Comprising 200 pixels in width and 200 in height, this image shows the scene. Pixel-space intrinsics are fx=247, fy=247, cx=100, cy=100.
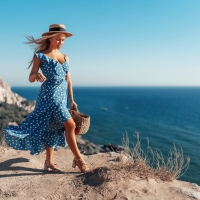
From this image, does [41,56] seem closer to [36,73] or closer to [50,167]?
[36,73]

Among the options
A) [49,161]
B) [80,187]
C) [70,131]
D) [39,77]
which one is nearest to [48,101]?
[39,77]

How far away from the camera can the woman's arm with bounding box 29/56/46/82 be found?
13.0 ft

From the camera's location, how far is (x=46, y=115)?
426 cm

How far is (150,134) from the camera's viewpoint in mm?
32750

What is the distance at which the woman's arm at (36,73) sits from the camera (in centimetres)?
396

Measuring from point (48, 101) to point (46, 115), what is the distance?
0.90 feet

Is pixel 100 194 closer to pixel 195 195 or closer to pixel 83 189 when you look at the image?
pixel 83 189

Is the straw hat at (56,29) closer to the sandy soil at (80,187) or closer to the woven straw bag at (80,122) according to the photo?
the woven straw bag at (80,122)

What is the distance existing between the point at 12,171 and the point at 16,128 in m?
0.86

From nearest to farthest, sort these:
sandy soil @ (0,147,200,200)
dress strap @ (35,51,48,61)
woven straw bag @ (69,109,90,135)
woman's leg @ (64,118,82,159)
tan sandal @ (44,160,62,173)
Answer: sandy soil @ (0,147,200,200) < dress strap @ (35,51,48,61) < woman's leg @ (64,118,82,159) < woven straw bag @ (69,109,90,135) < tan sandal @ (44,160,62,173)

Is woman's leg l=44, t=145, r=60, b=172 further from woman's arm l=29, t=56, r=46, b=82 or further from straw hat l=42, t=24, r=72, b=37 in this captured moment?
straw hat l=42, t=24, r=72, b=37

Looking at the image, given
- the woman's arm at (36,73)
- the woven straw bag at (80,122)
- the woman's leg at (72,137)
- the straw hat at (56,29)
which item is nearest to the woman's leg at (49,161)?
the woman's leg at (72,137)

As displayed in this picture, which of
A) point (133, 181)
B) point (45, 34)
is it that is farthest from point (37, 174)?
point (45, 34)

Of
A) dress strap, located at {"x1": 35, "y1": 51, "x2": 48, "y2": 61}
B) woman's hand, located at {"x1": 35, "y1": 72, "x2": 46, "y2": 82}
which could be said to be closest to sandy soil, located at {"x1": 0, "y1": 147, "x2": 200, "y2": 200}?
woman's hand, located at {"x1": 35, "y1": 72, "x2": 46, "y2": 82}
